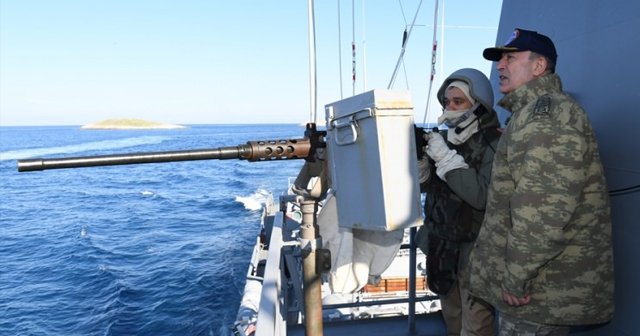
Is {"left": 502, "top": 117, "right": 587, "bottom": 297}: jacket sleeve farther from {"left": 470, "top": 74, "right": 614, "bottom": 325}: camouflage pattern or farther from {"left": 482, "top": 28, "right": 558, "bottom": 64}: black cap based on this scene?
{"left": 482, "top": 28, "right": 558, "bottom": 64}: black cap

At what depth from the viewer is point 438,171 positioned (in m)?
Result: 2.46

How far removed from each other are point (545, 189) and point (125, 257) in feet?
78.7

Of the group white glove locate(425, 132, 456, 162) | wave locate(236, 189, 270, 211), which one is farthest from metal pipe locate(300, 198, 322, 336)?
wave locate(236, 189, 270, 211)

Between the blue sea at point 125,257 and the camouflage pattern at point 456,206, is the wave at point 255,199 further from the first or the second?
the camouflage pattern at point 456,206

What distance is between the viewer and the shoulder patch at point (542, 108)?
1.86 metres

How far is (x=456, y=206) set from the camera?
273cm

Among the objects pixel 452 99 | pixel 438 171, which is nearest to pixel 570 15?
pixel 452 99

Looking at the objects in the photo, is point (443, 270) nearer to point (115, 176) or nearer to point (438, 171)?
point (438, 171)

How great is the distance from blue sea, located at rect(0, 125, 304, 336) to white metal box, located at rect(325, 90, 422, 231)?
47.4 ft

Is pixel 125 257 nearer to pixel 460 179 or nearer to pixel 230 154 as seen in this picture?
pixel 230 154

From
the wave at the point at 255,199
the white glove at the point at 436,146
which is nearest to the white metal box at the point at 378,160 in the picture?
the white glove at the point at 436,146

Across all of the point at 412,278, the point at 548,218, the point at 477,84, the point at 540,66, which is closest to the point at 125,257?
the point at 412,278

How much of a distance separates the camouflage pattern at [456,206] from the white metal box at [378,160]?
0.54 meters

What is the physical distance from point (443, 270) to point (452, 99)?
1.11 metres
